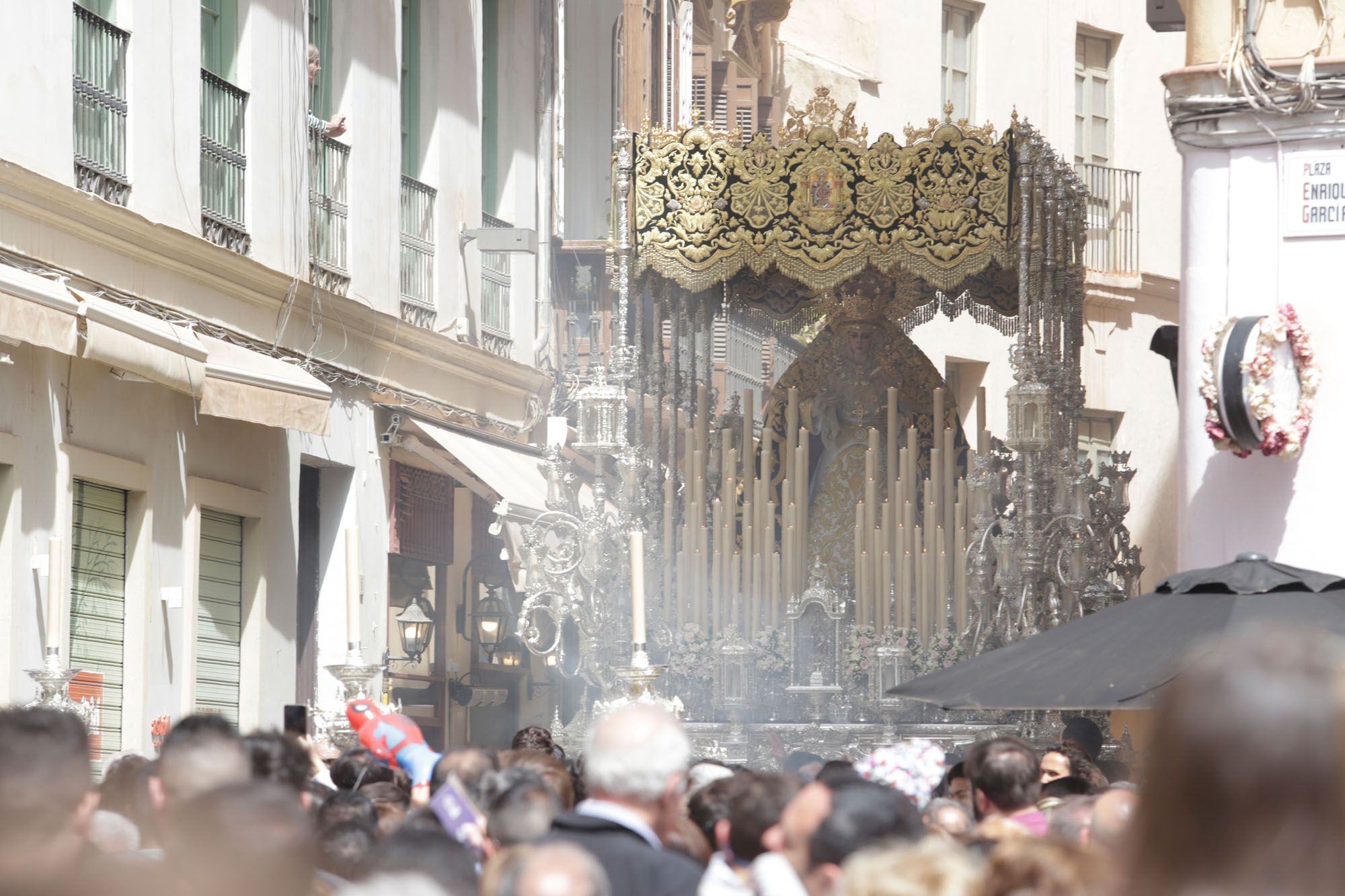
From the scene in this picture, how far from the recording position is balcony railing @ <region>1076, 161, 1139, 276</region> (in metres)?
23.2

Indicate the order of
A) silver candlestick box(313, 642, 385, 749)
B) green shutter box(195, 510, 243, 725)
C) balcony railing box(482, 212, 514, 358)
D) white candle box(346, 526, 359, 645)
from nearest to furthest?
white candle box(346, 526, 359, 645) < silver candlestick box(313, 642, 385, 749) < green shutter box(195, 510, 243, 725) < balcony railing box(482, 212, 514, 358)

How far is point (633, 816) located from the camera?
4.04 meters

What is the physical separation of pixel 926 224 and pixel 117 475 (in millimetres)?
4392

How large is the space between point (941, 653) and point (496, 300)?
6.54 metres

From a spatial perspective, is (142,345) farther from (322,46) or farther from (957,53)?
A: (957,53)

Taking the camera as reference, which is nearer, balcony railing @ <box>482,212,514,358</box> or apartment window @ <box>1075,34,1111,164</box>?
balcony railing @ <box>482,212,514,358</box>

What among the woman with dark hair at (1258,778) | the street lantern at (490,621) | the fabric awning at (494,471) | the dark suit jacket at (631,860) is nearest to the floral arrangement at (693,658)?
the fabric awning at (494,471)

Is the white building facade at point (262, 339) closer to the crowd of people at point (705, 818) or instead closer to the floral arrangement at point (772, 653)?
the floral arrangement at point (772, 653)

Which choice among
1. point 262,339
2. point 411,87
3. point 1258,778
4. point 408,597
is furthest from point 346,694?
point 1258,778

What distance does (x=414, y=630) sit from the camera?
1456 centimetres

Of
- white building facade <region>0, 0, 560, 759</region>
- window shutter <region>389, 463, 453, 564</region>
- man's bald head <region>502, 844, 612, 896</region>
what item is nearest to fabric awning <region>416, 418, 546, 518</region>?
white building facade <region>0, 0, 560, 759</region>

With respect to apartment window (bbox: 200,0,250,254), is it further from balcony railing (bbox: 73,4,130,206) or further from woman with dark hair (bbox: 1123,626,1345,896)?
woman with dark hair (bbox: 1123,626,1345,896)

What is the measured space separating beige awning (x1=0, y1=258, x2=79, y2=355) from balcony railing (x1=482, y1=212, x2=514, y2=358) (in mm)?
6887

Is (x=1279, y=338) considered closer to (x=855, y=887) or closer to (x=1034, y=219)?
(x=1034, y=219)
